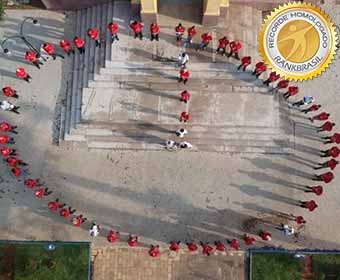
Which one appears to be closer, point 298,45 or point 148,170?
point 148,170

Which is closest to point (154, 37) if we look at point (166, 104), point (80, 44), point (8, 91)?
point (166, 104)

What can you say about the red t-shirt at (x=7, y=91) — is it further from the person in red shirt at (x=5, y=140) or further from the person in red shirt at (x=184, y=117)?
the person in red shirt at (x=184, y=117)

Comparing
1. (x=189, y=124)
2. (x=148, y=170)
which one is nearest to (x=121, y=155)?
(x=148, y=170)

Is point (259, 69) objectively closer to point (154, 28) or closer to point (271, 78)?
point (271, 78)

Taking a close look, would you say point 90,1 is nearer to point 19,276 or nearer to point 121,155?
point 121,155

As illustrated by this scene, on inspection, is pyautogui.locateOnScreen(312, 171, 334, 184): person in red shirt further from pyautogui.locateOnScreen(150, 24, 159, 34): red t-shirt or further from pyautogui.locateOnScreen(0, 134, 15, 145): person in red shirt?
pyautogui.locateOnScreen(0, 134, 15, 145): person in red shirt

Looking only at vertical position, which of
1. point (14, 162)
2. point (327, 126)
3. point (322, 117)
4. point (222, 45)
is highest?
point (222, 45)

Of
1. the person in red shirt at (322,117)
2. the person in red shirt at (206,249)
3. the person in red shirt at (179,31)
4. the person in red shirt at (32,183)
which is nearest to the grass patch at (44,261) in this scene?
the person in red shirt at (32,183)
